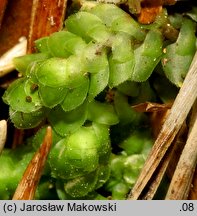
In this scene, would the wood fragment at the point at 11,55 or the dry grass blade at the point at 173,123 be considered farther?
the wood fragment at the point at 11,55

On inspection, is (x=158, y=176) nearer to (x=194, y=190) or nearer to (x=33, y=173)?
(x=194, y=190)

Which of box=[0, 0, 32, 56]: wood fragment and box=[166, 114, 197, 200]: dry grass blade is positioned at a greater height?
box=[0, 0, 32, 56]: wood fragment

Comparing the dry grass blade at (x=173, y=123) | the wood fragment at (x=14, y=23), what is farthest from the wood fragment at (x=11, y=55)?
the dry grass blade at (x=173, y=123)

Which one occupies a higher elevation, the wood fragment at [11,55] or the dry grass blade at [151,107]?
the wood fragment at [11,55]

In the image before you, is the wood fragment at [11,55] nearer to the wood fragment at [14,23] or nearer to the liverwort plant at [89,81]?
the wood fragment at [14,23]

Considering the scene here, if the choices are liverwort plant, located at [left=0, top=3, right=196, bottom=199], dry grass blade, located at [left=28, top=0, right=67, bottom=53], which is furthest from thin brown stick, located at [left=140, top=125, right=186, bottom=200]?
dry grass blade, located at [left=28, top=0, right=67, bottom=53]

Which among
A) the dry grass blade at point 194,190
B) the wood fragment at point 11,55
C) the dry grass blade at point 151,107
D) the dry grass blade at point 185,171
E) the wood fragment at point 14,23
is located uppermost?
the wood fragment at point 14,23

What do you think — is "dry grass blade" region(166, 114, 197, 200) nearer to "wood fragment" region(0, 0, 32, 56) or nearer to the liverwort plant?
the liverwort plant

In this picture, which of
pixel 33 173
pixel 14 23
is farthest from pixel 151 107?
pixel 14 23
